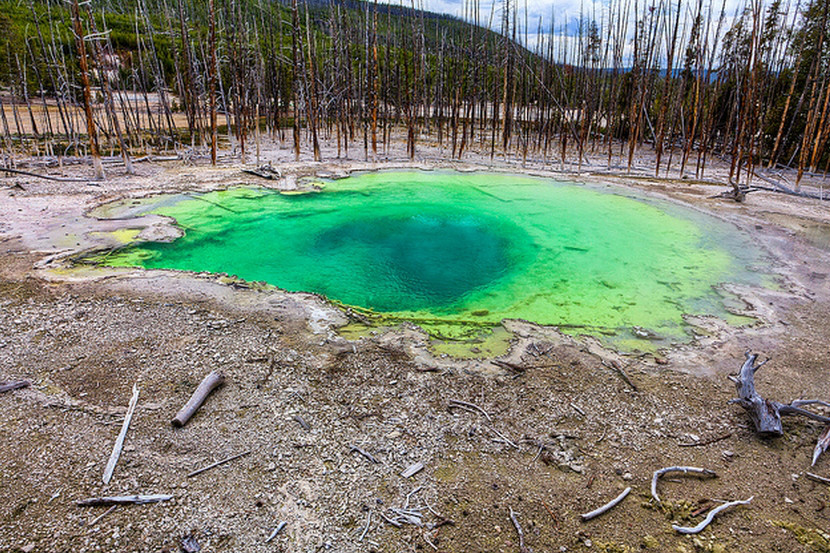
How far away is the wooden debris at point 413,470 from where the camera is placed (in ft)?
11.9

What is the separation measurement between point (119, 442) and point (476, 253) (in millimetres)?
7212

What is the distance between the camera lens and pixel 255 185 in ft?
45.3

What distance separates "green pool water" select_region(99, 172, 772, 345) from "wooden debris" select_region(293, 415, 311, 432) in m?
2.42

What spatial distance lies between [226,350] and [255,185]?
32.2 ft

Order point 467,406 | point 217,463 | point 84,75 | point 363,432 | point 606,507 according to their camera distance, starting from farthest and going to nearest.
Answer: point 84,75 < point 467,406 < point 363,432 < point 217,463 < point 606,507

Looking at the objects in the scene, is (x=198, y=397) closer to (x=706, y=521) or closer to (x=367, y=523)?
(x=367, y=523)

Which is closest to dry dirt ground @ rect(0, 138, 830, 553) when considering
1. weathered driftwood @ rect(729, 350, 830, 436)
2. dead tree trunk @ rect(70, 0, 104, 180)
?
weathered driftwood @ rect(729, 350, 830, 436)

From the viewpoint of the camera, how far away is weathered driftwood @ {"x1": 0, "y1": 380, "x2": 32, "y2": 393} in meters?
4.26

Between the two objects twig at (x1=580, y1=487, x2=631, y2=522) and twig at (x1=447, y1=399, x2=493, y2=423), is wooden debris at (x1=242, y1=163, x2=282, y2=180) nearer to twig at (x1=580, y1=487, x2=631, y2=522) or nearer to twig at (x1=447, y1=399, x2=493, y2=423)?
twig at (x1=447, y1=399, x2=493, y2=423)

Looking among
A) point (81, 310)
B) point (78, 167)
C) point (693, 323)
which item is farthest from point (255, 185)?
point (693, 323)

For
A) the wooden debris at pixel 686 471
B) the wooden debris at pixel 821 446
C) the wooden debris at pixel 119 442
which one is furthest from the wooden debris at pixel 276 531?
the wooden debris at pixel 821 446

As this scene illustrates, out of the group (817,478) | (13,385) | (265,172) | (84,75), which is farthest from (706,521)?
(84,75)

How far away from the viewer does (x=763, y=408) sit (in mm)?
4211

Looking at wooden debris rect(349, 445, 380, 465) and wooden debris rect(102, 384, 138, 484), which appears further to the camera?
wooden debris rect(349, 445, 380, 465)
